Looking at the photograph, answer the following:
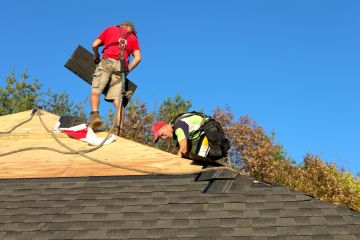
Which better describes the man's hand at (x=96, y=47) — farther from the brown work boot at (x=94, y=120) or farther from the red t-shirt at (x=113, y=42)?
the brown work boot at (x=94, y=120)

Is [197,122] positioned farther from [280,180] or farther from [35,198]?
[280,180]

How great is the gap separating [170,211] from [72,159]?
282 cm

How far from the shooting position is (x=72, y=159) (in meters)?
6.59

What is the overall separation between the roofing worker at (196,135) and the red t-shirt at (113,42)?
10.1 ft

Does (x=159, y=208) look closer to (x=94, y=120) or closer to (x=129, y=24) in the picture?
(x=94, y=120)

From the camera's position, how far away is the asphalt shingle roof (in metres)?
3.76

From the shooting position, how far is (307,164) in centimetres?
2816

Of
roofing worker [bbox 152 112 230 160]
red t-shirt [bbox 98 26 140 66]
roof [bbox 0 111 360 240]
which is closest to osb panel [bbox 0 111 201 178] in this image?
roof [bbox 0 111 360 240]

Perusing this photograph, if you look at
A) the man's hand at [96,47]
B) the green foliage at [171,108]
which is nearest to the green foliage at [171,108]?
the green foliage at [171,108]

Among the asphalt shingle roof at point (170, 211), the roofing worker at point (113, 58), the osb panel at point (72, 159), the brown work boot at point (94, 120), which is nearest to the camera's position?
the asphalt shingle roof at point (170, 211)

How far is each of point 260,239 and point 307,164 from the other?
2569 centimetres

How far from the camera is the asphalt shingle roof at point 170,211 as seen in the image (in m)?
3.76

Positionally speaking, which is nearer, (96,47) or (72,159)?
(72,159)

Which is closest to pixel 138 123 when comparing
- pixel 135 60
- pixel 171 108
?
pixel 171 108
